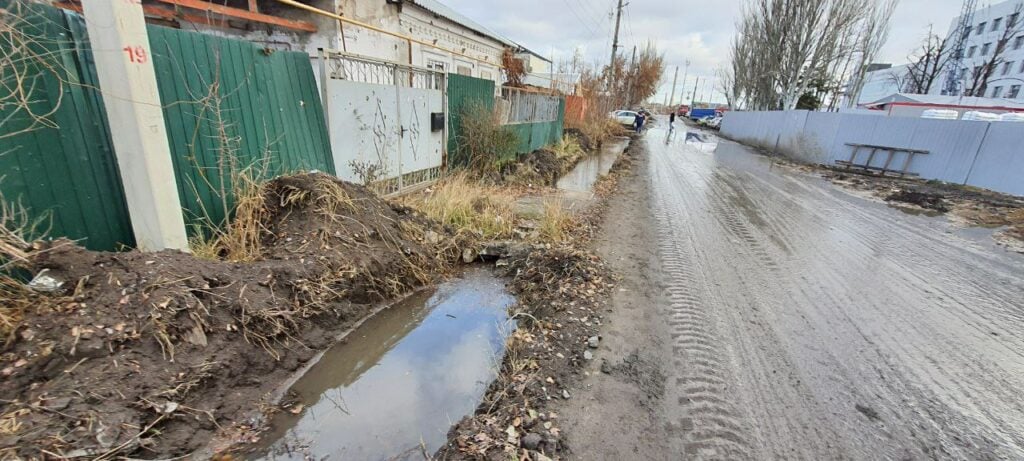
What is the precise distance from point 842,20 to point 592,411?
26.0 m

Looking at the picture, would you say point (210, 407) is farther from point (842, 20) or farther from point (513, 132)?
point (842, 20)

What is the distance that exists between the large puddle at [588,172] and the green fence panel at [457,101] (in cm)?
248

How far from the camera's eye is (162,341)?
240 centimetres

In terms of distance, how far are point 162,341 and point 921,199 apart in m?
12.8

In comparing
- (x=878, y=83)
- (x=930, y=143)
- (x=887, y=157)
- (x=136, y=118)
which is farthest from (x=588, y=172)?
(x=878, y=83)

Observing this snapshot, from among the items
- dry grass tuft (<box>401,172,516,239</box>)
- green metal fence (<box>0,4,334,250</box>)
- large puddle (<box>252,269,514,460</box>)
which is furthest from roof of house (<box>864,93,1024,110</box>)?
green metal fence (<box>0,4,334,250</box>)

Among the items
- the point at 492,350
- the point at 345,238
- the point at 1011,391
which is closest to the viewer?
the point at 1011,391

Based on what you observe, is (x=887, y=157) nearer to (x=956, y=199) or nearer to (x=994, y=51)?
(x=956, y=199)

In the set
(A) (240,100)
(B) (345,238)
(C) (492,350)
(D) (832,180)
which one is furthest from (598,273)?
(D) (832,180)

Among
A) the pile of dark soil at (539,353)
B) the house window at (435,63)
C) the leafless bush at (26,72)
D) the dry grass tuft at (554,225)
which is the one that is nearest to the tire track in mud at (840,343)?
the pile of dark soil at (539,353)

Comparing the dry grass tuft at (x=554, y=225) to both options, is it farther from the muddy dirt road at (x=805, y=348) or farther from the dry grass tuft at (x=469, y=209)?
the muddy dirt road at (x=805, y=348)

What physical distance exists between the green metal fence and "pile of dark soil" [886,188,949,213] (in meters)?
11.6

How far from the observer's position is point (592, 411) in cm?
251

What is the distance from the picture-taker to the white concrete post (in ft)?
8.66
